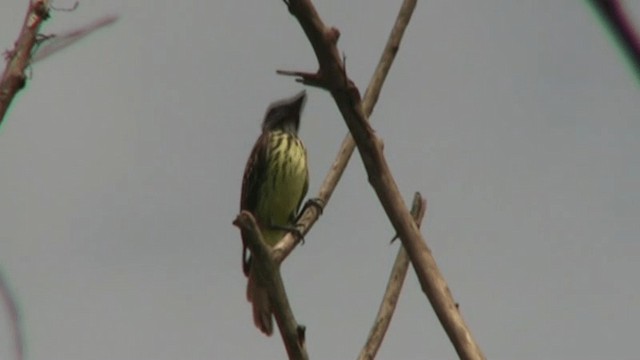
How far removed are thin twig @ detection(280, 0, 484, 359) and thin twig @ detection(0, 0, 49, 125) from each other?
52 centimetres

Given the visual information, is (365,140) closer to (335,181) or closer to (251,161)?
(335,181)

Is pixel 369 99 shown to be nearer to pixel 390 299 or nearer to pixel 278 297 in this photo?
pixel 390 299

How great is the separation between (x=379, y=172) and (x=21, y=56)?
2.50 feet

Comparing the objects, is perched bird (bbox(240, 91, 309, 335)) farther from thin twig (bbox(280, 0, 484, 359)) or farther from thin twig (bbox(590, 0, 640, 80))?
thin twig (bbox(590, 0, 640, 80))

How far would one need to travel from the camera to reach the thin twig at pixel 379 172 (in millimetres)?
1422

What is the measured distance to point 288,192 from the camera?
24.7 feet

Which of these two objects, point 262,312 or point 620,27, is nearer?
point 620,27

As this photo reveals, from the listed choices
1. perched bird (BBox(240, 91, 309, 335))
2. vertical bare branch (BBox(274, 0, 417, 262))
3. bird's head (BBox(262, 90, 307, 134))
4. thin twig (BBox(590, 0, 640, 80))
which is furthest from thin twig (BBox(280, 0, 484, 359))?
bird's head (BBox(262, 90, 307, 134))

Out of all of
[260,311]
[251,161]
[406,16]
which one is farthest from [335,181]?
[251,161]

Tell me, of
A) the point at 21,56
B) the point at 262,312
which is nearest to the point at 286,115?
the point at 262,312

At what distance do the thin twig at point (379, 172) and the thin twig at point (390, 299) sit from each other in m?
1.02

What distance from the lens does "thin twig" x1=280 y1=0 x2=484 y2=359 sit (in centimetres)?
142

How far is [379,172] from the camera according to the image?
173 centimetres

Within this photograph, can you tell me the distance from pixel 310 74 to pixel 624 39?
4.20 feet
